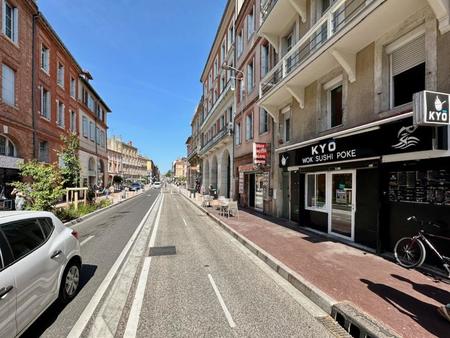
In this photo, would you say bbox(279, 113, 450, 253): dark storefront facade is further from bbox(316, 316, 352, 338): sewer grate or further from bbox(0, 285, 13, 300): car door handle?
bbox(0, 285, 13, 300): car door handle

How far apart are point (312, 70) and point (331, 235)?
5.97 metres

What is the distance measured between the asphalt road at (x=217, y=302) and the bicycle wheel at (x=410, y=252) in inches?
118

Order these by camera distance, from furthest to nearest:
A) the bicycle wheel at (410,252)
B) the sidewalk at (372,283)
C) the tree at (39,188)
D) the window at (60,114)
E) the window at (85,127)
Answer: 1. the window at (85,127)
2. the window at (60,114)
3. the tree at (39,188)
4. the bicycle wheel at (410,252)
5. the sidewalk at (372,283)

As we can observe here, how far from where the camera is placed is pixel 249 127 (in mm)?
19094

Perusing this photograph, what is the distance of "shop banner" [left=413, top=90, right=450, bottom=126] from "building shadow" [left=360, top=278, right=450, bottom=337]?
3197 mm

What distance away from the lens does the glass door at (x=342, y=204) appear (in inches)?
332

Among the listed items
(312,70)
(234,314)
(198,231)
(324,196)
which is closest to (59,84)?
(198,231)

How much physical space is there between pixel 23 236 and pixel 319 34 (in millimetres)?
10498

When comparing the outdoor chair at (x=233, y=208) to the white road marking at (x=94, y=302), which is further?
the outdoor chair at (x=233, y=208)

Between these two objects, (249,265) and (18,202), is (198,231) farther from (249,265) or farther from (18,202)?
(18,202)

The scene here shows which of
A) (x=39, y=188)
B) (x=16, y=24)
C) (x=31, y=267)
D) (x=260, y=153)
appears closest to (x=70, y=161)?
(x=39, y=188)

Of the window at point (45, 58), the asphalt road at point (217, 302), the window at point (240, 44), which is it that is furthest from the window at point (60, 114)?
the asphalt road at point (217, 302)

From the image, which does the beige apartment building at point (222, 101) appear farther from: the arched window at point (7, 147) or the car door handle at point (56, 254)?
the car door handle at point (56, 254)

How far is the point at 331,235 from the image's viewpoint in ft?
30.7
